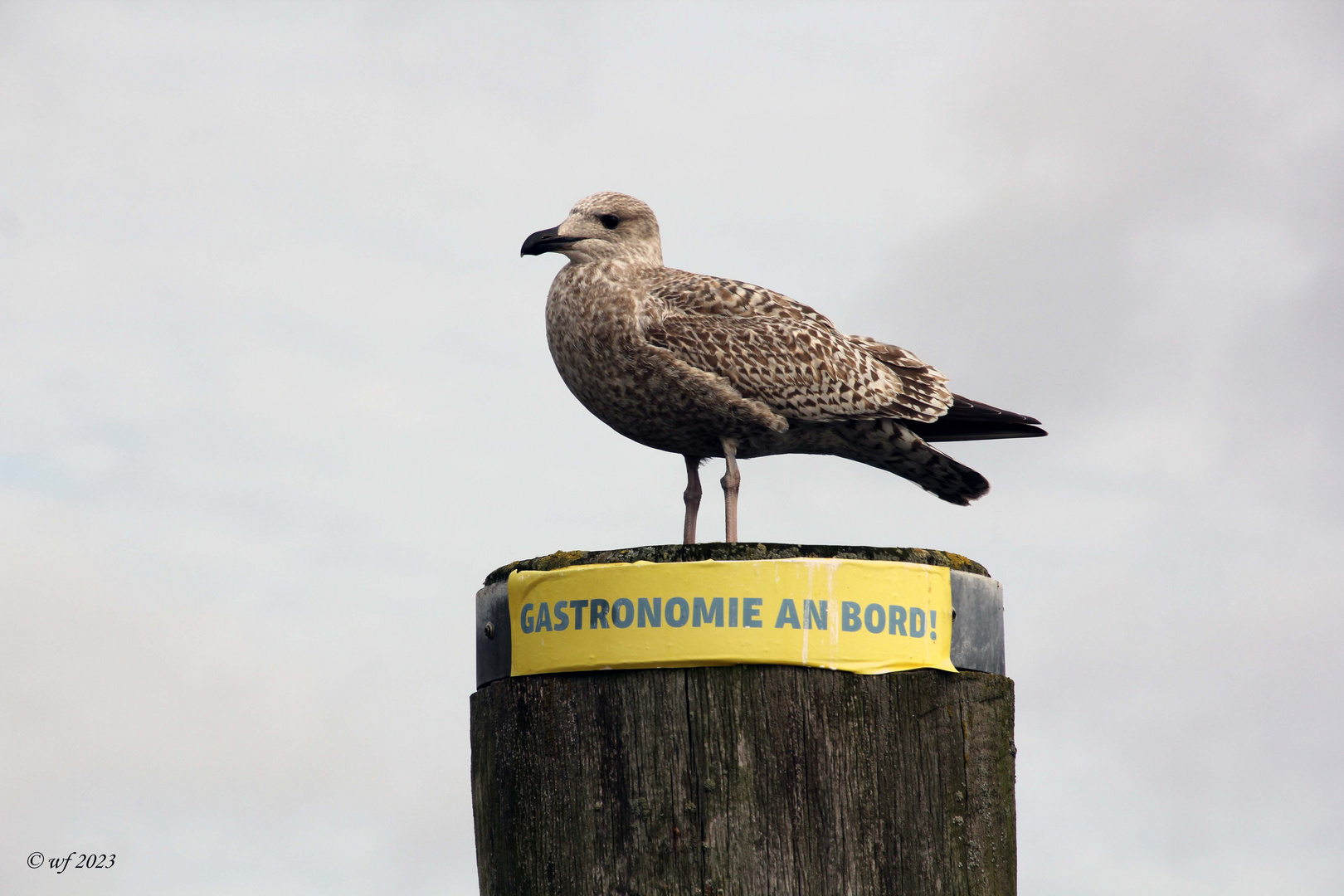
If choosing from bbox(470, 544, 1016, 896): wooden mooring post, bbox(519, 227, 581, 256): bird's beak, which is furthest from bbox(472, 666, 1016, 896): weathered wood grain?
bbox(519, 227, 581, 256): bird's beak

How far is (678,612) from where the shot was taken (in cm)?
409

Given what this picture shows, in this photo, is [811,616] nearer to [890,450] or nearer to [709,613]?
[709,613]

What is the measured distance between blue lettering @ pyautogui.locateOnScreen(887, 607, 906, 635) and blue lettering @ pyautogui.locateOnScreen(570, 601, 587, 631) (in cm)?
94

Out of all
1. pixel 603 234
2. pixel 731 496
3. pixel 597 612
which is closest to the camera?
pixel 597 612

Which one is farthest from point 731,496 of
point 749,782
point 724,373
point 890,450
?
point 749,782

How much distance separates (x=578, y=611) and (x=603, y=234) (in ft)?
8.56

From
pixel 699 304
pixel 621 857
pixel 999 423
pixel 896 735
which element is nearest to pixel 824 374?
pixel 699 304

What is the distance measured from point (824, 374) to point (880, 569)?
212 centimetres

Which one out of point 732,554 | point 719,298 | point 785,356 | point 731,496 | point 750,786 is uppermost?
point 719,298

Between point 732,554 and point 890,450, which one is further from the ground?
point 890,450

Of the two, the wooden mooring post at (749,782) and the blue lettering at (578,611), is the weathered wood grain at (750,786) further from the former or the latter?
the blue lettering at (578,611)

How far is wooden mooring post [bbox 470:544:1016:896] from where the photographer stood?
392 cm

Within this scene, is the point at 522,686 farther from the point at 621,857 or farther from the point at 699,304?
the point at 699,304

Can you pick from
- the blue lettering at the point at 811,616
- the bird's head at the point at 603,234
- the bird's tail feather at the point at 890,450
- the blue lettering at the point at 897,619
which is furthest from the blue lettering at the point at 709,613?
the bird's head at the point at 603,234
